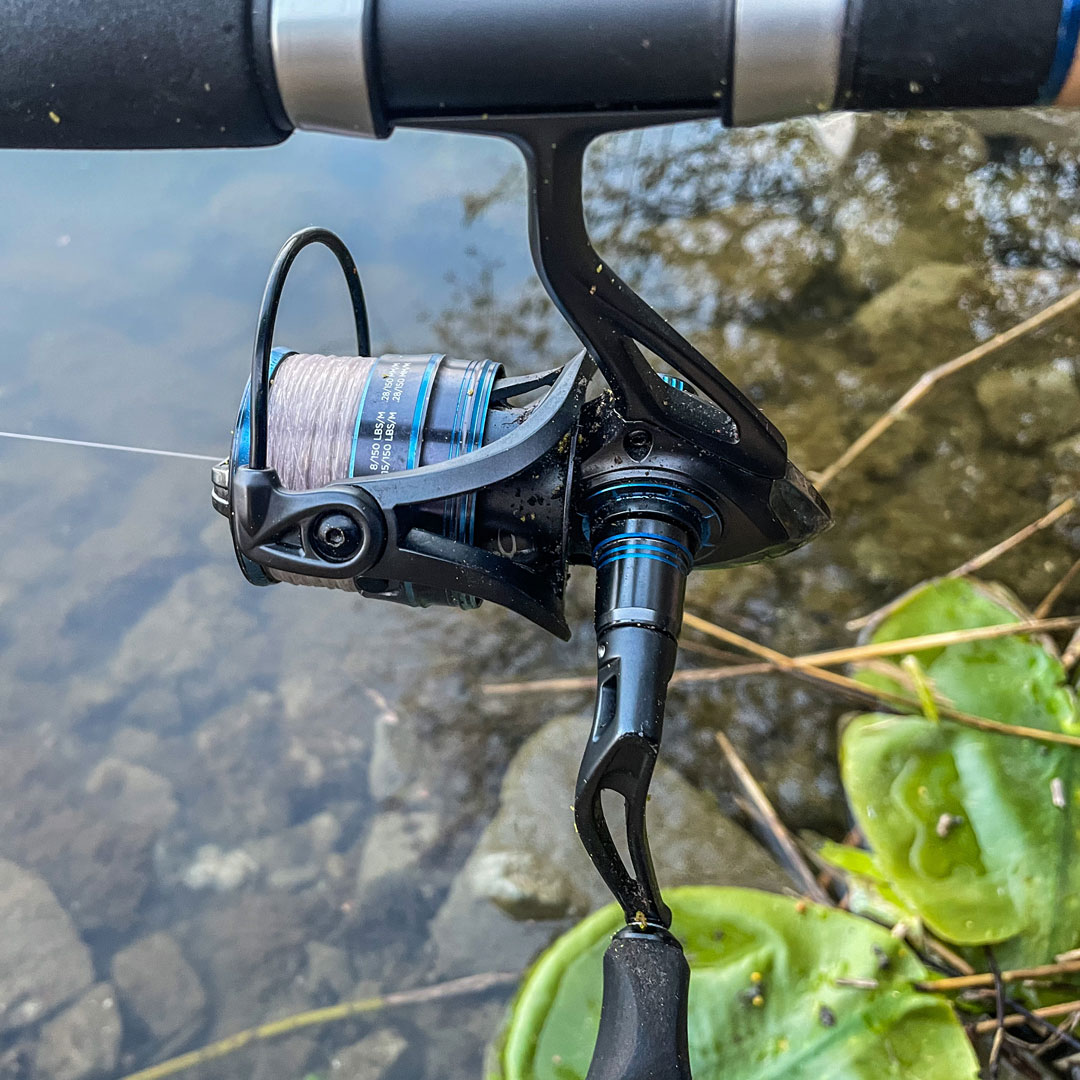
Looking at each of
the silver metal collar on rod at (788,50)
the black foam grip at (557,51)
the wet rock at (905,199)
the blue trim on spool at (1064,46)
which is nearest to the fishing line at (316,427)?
the black foam grip at (557,51)

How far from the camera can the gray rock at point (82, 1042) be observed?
7.22 feet

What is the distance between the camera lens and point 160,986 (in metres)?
2.30

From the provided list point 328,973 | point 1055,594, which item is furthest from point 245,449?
point 1055,594

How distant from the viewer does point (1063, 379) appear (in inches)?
113

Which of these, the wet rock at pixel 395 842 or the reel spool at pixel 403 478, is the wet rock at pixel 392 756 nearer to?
the wet rock at pixel 395 842

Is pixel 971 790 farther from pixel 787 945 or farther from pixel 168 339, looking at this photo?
pixel 168 339

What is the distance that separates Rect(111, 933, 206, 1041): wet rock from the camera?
2252 millimetres

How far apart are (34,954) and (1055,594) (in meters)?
2.58

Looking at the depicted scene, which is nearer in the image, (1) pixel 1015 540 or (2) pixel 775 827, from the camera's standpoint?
(2) pixel 775 827

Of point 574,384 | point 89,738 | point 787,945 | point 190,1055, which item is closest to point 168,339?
point 89,738

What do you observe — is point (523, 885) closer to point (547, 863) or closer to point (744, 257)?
point (547, 863)

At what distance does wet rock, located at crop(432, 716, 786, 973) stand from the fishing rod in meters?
1.08

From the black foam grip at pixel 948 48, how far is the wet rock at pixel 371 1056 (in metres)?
2.10

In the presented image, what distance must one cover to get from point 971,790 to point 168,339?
2.56m
